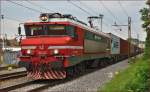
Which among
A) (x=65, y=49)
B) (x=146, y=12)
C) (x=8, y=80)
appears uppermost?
(x=146, y=12)

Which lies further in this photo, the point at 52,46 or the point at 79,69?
the point at 79,69

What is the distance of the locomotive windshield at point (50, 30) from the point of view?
21750 mm

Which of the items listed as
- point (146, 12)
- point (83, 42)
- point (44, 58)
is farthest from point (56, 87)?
point (146, 12)

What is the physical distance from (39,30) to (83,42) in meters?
3.51

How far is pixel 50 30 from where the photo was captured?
21.9 metres

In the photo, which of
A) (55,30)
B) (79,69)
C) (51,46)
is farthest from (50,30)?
(79,69)

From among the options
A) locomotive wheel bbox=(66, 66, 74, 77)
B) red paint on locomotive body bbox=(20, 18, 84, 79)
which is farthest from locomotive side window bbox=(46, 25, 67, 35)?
locomotive wheel bbox=(66, 66, 74, 77)

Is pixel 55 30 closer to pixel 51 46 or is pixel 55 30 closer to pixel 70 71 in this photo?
pixel 51 46

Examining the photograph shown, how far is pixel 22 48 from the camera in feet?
70.5

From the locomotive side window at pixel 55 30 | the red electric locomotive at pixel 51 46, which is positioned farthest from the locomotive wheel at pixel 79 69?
the locomotive side window at pixel 55 30

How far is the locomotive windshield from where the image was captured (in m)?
21.8

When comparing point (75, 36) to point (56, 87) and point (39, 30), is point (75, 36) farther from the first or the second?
point (56, 87)

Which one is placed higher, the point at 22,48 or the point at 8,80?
the point at 22,48

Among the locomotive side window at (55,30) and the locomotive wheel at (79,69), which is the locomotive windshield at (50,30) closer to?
the locomotive side window at (55,30)
